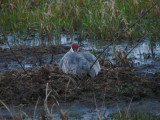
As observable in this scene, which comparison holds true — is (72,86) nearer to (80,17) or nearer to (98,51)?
(98,51)

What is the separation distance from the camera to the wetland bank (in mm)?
5949

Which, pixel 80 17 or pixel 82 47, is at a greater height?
pixel 80 17

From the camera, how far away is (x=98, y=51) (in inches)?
374

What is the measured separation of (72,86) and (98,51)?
304cm

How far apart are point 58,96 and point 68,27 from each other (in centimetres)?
548

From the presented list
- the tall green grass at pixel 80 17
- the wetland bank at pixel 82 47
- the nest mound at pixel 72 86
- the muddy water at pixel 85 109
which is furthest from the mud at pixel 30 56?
the muddy water at pixel 85 109

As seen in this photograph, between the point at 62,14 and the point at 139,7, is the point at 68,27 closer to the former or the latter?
the point at 62,14

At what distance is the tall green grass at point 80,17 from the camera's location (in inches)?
419

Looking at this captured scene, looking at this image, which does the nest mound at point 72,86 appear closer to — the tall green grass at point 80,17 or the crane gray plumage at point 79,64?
the crane gray plumage at point 79,64

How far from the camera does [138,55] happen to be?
933 centimetres

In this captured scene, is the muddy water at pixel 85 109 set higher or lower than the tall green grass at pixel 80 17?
lower

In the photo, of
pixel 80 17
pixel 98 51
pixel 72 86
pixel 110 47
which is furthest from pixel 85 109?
pixel 80 17

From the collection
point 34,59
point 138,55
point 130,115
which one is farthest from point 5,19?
point 130,115

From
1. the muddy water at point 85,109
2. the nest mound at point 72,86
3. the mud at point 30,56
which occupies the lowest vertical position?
the muddy water at point 85,109
